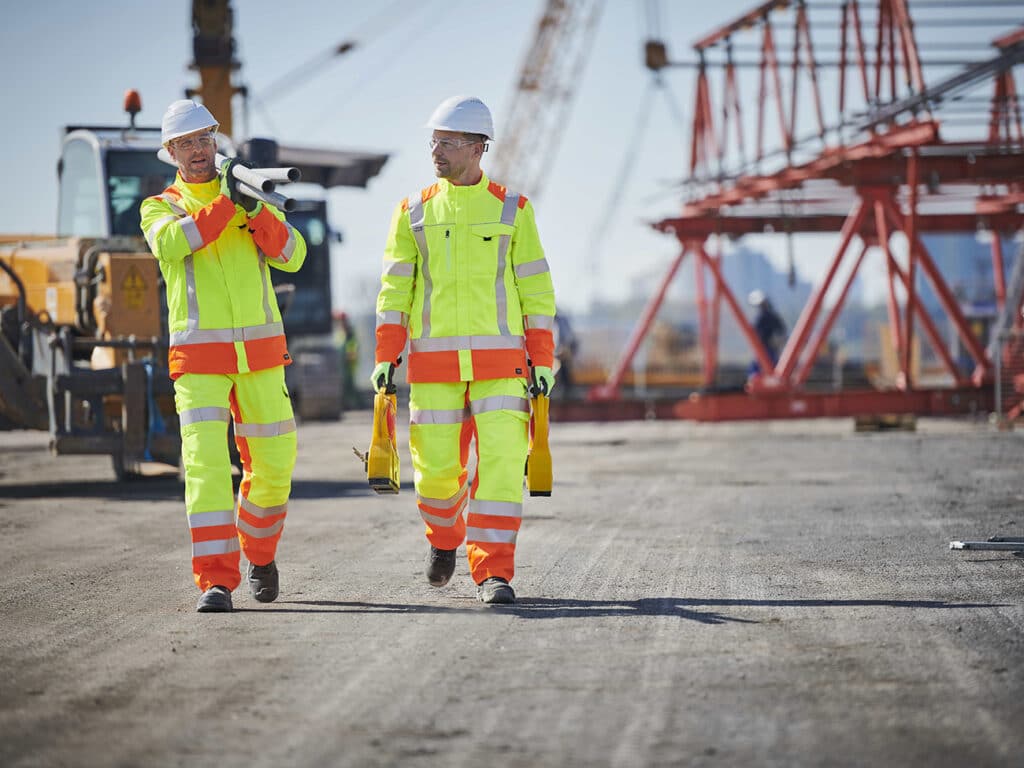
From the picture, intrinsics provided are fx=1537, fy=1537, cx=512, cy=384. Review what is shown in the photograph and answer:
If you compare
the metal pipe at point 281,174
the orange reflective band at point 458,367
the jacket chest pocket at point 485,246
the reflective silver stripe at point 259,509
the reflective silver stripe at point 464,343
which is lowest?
the reflective silver stripe at point 259,509

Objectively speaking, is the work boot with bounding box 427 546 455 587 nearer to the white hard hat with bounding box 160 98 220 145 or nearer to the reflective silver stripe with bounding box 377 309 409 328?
the reflective silver stripe with bounding box 377 309 409 328

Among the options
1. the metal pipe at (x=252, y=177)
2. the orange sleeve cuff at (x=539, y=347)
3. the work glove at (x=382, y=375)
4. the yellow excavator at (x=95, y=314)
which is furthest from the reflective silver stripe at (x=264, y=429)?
the yellow excavator at (x=95, y=314)

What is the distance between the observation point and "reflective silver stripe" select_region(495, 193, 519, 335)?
663 centimetres

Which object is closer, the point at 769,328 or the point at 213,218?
the point at 213,218

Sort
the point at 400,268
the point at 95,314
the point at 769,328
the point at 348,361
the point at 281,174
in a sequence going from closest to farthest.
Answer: the point at 281,174
the point at 400,268
the point at 95,314
the point at 769,328
the point at 348,361

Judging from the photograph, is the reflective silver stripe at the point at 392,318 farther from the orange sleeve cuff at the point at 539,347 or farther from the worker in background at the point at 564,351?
the worker in background at the point at 564,351

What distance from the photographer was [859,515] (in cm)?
1012

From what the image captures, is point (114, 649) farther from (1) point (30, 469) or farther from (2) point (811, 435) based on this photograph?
(2) point (811, 435)

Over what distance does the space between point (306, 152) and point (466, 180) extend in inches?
543

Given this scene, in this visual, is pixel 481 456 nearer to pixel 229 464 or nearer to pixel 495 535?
pixel 495 535

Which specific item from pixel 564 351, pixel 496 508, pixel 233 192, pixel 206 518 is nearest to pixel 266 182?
pixel 233 192

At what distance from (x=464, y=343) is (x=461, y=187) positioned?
2.28 ft

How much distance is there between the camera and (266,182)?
6.36 m

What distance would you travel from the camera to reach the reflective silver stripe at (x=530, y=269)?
6711 millimetres
